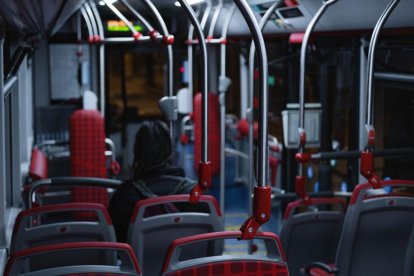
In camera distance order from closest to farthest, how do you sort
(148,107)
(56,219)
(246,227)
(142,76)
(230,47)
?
(246,227) < (56,219) < (230,47) < (148,107) < (142,76)

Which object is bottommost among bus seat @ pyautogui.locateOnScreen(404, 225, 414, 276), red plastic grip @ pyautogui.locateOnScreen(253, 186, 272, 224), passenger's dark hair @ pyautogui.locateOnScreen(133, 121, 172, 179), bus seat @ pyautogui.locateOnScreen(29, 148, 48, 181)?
bus seat @ pyautogui.locateOnScreen(404, 225, 414, 276)

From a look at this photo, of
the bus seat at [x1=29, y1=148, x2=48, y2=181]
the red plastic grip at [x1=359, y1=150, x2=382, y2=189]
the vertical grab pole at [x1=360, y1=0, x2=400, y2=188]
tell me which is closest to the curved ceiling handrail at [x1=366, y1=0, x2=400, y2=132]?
the vertical grab pole at [x1=360, y1=0, x2=400, y2=188]

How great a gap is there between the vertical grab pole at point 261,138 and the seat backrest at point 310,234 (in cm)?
149

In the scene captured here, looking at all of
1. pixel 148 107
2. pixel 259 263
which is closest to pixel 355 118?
pixel 259 263

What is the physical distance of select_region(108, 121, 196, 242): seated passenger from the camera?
3715mm

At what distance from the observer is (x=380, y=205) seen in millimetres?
3393

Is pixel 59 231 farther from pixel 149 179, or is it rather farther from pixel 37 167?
pixel 37 167

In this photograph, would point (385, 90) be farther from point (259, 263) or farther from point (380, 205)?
point (259, 263)

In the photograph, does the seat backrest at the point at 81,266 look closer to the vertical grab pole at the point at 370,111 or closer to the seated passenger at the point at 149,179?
the seated passenger at the point at 149,179

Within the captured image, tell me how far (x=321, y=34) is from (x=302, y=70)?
47.1 inches

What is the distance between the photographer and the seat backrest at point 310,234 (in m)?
3.89

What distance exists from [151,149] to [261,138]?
5.52ft

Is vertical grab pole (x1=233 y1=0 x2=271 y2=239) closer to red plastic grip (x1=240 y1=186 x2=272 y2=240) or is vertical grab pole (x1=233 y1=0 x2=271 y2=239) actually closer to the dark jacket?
red plastic grip (x1=240 y1=186 x2=272 y2=240)

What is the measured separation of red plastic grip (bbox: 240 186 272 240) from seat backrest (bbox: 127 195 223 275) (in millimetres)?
950
